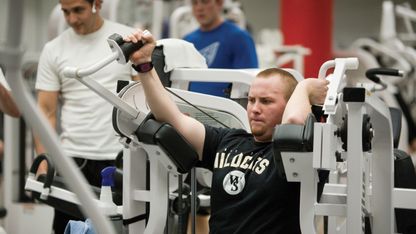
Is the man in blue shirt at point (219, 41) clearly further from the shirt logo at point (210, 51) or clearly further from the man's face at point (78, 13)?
the man's face at point (78, 13)

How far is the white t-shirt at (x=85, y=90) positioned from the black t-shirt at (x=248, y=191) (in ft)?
2.50

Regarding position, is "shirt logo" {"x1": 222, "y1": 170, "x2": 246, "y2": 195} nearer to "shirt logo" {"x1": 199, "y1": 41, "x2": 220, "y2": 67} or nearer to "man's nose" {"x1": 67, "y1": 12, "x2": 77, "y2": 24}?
"man's nose" {"x1": 67, "y1": 12, "x2": 77, "y2": 24}

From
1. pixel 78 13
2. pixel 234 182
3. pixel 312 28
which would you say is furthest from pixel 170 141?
pixel 312 28

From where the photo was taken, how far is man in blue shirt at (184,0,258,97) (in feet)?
8.57

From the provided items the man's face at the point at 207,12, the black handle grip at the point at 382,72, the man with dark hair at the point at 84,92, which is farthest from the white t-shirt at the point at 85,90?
the black handle grip at the point at 382,72

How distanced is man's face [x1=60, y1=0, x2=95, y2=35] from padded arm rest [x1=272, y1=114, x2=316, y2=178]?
1321 millimetres

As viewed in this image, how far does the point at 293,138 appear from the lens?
1227 mm

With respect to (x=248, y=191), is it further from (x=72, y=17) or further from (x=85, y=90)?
(x=72, y=17)

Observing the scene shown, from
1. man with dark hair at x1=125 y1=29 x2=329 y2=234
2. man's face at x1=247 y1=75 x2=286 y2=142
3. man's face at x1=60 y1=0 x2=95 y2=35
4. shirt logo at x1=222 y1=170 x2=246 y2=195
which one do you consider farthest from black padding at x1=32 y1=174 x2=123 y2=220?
man's face at x1=60 y1=0 x2=95 y2=35

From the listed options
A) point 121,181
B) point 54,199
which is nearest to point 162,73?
point 121,181

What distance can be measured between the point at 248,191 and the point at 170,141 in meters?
0.33

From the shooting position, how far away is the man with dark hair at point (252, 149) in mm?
1393

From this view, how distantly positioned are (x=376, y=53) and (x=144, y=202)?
5.56 m

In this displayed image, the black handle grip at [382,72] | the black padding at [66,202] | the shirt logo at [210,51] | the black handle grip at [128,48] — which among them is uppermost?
the shirt logo at [210,51]
